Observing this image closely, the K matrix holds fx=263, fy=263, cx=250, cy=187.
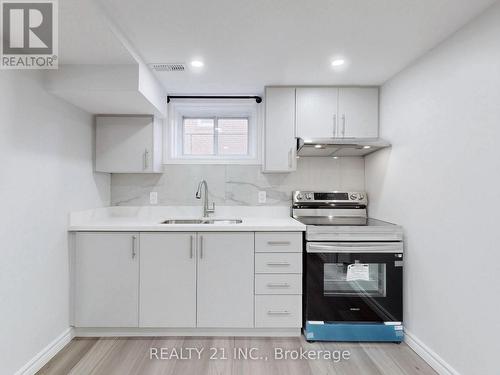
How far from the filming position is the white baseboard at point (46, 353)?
1.68 meters

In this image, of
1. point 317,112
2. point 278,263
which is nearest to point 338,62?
point 317,112

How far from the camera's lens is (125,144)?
2479mm

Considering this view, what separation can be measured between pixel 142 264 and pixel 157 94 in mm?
1468

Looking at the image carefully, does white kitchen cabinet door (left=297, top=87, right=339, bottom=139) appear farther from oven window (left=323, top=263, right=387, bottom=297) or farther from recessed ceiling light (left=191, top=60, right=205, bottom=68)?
oven window (left=323, top=263, right=387, bottom=297)

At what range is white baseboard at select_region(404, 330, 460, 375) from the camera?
5.46 ft

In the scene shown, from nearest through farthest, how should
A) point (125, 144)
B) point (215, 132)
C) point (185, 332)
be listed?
1. point (185, 332)
2. point (125, 144)
3. point (215, 132)

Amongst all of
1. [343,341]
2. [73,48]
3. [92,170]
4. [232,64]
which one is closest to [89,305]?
[92,170]

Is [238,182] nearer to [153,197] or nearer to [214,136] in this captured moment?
[214,136]

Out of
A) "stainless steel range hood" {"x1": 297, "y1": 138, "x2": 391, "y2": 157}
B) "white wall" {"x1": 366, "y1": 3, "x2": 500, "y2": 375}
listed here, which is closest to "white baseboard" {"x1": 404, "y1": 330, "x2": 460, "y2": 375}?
"white wall" {"x1": 366, "y1": 3, "x2": 500, "y2": 375}

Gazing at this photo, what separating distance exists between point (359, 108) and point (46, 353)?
3.19 metres

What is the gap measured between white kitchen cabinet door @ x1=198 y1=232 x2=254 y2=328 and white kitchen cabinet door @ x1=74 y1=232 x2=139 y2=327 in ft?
1.73

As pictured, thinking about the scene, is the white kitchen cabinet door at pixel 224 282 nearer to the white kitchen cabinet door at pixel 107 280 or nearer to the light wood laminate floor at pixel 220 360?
the light wood laminate floor at pixel 220 360

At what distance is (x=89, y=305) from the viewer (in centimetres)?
Result: 210

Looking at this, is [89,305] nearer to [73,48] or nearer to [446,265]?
[73,48]
